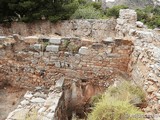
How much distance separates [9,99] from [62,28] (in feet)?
24.9

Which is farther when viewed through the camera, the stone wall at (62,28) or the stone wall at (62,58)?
the stone wall at (62,28)

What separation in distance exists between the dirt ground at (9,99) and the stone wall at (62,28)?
21.8 feet

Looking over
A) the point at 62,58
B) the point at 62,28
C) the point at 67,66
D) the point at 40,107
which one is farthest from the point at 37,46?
the point at 62,28

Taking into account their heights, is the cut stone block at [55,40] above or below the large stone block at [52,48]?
above

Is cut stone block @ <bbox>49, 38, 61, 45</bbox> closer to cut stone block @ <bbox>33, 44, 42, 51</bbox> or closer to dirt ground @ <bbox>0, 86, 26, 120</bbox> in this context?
cut stone block @ <bbox>33, 44, 42, 51</bbox>

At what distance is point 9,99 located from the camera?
6961mm

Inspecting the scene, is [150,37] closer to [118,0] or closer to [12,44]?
[12,44]

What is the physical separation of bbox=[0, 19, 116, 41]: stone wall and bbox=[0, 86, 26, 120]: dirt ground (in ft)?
21.8

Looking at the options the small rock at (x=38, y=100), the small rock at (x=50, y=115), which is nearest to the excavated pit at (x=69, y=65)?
the small rock at (x=38, y=100)

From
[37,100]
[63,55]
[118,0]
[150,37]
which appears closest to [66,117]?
[37,100]

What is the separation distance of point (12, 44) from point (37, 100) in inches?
74.8

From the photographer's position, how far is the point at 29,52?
7.05 metres

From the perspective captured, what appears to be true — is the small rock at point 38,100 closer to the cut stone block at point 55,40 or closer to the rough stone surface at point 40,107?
the rough stone surface at point 40,107

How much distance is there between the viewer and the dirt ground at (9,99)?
6489 millimetres
